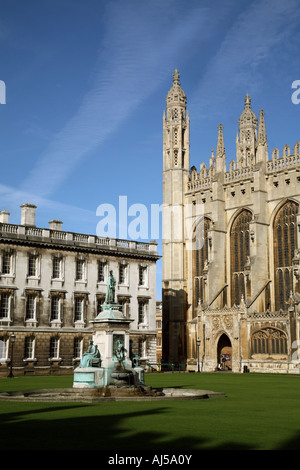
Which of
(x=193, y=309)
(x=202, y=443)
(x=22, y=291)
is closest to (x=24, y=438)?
(x=202, y=443)

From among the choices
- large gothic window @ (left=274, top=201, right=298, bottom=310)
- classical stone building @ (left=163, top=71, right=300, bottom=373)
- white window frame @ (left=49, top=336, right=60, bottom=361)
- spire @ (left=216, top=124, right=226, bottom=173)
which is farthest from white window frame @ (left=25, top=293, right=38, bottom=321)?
spire @ (left=216, top=124, right=226, bottom=173)

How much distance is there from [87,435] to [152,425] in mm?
2036

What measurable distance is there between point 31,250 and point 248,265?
63.6 feet

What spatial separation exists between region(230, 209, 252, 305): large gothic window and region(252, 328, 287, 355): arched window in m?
7.33

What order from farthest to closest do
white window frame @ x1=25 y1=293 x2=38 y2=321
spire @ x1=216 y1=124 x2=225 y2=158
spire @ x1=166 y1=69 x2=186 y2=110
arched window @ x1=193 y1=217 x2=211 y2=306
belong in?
1. spire @ x1=166 y1=69 x2=186 y2=110
2. arched window @ x1=193 y1=217 x2=211 y2=306
3. spire @ x1=216 y1=124 x2=225 y2=158
4. white window frame @ x1=25 y1=293 x2=38 y2=321

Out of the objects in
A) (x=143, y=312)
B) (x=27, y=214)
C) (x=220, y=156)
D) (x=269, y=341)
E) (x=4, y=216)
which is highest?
(x=220, y=156)

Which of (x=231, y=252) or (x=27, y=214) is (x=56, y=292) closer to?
(x=27, y=214)

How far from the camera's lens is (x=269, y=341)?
50.3 m

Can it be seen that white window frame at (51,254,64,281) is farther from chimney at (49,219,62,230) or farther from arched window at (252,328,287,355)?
arched window at (252,328,287,355)

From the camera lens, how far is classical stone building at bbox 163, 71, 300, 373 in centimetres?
5141

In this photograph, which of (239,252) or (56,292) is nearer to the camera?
(56,292)

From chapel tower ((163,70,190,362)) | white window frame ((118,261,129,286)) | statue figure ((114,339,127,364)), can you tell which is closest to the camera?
statue figure ((114,339,127,364))

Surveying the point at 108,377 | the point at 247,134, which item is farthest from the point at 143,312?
the point at 108,377

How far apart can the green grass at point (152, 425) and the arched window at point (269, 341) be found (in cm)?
3027
